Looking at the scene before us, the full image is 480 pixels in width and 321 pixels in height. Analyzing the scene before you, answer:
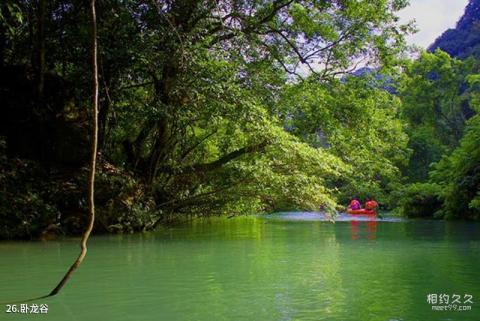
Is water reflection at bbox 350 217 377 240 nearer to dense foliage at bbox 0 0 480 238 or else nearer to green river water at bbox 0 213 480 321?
dense foliage at bbox 0 0 480 238

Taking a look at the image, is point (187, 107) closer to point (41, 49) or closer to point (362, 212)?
point (41, 49)

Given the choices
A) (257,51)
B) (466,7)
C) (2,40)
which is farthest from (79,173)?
(466,7)

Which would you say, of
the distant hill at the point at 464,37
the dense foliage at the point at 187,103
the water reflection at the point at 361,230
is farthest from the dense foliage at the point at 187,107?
the distant hill at the point at 464,37

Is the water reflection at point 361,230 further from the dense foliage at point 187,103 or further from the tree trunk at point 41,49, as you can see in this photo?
the tree trunk at point 41,49

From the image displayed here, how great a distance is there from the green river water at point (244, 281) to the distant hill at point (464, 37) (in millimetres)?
38866

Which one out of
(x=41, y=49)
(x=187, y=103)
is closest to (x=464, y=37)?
(x=187, y=103)

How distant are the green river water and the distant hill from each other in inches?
1530

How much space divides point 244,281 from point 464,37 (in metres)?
48.1

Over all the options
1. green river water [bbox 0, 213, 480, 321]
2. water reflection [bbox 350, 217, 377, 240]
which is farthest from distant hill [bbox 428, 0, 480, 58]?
green river water [bbox 0, 213, 480, 321]

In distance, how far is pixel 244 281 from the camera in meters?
5.35

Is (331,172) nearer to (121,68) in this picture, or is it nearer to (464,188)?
(121,68)

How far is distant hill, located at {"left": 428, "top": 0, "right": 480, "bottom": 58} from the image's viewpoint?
1768 inches

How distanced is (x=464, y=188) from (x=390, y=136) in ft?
20.2

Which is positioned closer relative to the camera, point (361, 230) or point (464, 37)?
point (361, 230)
